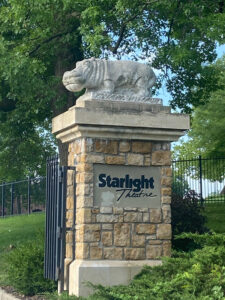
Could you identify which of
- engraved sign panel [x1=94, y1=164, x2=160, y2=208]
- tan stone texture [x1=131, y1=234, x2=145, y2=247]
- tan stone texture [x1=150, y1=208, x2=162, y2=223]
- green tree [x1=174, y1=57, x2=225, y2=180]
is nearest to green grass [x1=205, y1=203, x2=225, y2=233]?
tan stone texture [x1=150, y1=208, x2=162, y2=223]

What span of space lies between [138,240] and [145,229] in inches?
9.2

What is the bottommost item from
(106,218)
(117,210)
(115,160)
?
(106,218)

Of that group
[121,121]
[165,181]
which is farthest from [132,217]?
[121,121]

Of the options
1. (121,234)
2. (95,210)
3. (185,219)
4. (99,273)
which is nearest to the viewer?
(99,273)

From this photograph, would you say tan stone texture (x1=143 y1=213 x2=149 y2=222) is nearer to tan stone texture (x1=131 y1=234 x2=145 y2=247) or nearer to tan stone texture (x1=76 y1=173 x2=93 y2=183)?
tan stone texture (x1=131 y1=234 x2=145 y2=247)

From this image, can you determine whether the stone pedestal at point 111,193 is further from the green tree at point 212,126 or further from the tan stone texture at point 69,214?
the green tree at point 212,126

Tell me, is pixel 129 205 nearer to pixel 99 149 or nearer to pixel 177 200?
pixel 99 149

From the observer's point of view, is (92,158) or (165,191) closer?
(92,158)

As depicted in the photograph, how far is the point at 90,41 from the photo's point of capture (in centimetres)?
1535

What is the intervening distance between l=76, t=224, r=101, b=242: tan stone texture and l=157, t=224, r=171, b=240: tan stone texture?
45.0 inches

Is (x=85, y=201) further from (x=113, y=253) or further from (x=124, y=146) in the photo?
(x=124, y=146)

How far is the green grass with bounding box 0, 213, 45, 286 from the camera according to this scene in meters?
17.7

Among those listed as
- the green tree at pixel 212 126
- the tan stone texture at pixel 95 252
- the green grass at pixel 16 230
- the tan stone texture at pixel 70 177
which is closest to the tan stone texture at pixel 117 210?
the tan stone texture at pixel 95 252

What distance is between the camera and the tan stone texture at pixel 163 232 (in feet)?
35.3
